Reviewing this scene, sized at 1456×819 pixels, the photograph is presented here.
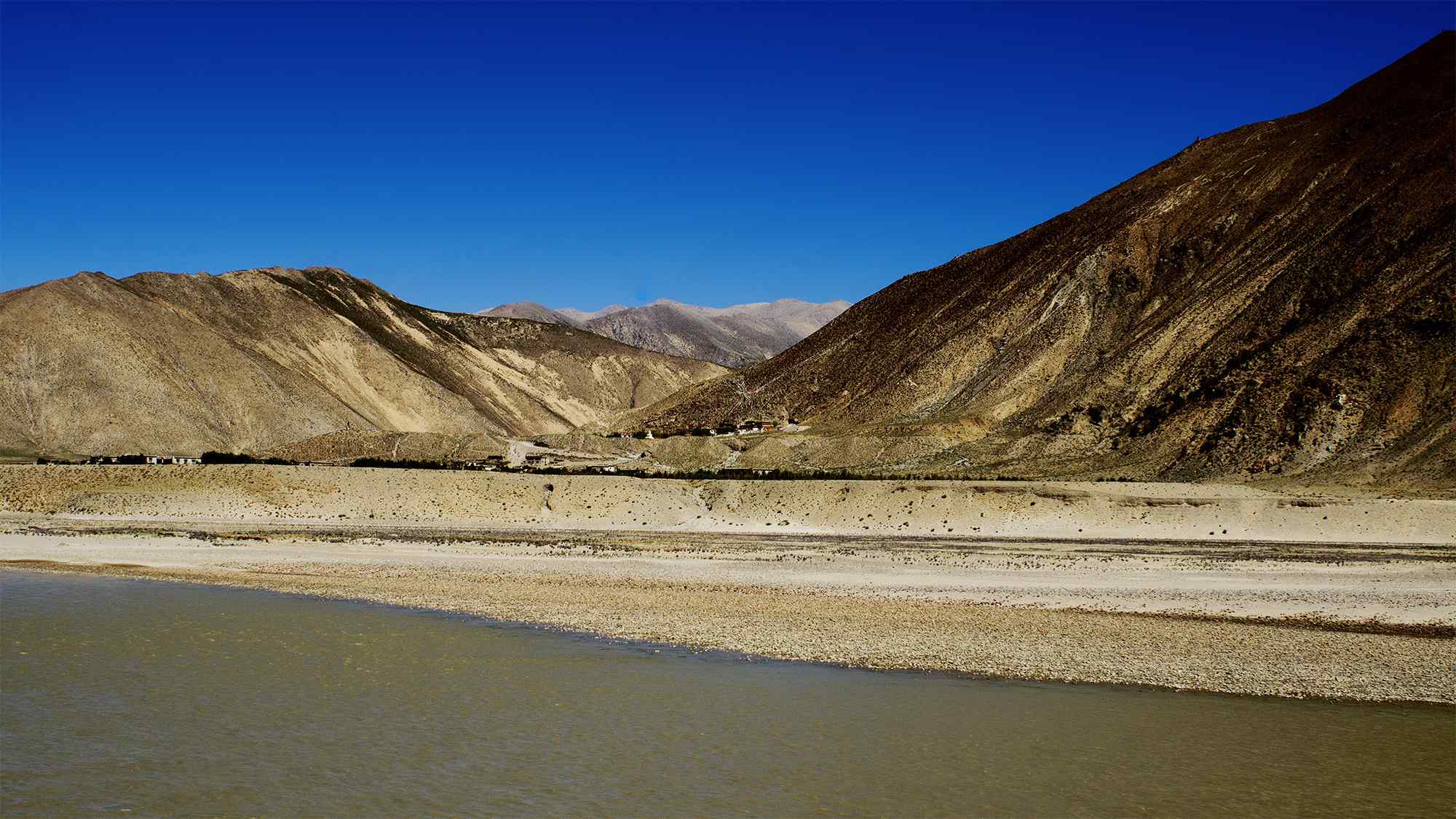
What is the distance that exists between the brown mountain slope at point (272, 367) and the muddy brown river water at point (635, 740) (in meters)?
70.1

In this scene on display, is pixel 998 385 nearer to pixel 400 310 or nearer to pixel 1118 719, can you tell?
pixel 1118 719

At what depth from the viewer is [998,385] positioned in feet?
255

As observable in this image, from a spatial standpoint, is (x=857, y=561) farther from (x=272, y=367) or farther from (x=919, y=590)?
(x=272, y=367)

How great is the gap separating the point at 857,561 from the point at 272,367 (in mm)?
77526

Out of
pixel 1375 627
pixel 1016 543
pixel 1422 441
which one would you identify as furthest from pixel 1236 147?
pixel 1375 627

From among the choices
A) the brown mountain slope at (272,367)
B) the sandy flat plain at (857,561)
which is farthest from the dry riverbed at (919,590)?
the brown mountain slope at (272,367)

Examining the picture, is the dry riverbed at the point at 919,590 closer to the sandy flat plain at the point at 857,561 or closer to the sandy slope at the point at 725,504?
the sandy flat plain at the point at 857,561

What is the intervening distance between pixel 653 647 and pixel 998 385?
201ft

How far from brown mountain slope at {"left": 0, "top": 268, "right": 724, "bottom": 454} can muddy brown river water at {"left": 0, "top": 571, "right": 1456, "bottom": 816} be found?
70063mm

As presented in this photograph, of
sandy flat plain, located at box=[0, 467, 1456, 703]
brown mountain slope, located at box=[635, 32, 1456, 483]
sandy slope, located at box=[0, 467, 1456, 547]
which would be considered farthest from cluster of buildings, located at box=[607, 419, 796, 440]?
sandy flat plain, located at box=[0, 467, 1456, 703]

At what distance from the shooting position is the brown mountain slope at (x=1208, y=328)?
58.1 m

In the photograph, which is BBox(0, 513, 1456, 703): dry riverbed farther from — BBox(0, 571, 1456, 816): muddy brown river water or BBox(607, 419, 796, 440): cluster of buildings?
BBox(607, 419, 796, 440): cluster of buildings

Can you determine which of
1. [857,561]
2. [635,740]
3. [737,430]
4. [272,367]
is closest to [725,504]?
[857,561]

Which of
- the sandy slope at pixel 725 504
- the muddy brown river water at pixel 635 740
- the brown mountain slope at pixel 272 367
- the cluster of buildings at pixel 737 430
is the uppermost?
the brown mountain slope at pixel 272 367
